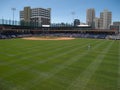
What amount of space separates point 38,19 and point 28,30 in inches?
3416

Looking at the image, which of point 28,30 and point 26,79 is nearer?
point 26,79

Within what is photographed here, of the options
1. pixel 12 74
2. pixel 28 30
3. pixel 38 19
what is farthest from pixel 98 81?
pixel 38 19

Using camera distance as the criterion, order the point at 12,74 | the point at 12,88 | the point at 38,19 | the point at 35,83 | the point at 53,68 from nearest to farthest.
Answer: the point at 12,88 → the point at 35,83 → the point at 12,74 → the point at 53,68 → the point at 38,19

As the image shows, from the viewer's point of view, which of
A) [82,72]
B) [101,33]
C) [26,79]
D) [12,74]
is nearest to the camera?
[26,79]

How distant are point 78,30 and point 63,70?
79343mm

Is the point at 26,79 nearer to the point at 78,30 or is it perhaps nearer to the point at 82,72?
the point at 82,72

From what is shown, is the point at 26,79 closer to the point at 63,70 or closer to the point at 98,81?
the point at 63,70

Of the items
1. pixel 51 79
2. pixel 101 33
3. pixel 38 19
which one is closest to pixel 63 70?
pixel 51 79

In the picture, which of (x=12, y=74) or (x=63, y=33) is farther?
(x=63, y=33)

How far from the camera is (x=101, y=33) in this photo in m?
86.2

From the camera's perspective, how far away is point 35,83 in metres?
11.1

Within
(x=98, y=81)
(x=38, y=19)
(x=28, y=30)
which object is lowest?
(x=98, y=81)

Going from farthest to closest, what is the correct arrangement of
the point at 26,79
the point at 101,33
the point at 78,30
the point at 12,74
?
1. the point at 78,30
2. the point at 101,33
3. the point at 12,74
4. the point at 26,79

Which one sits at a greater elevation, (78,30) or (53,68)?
(78,30)
